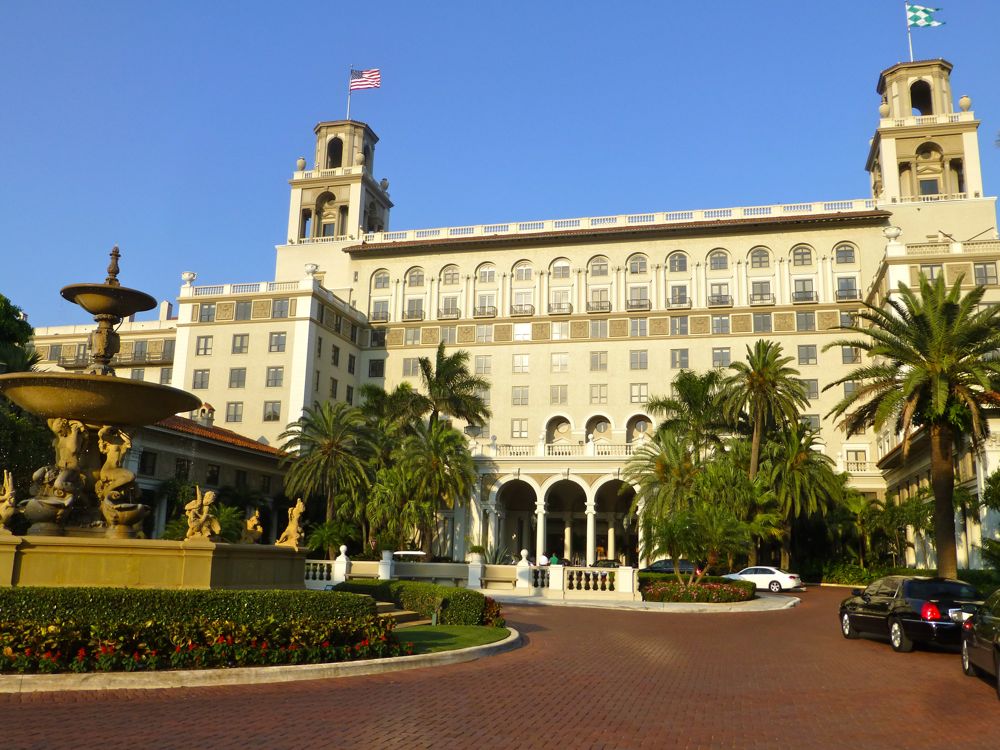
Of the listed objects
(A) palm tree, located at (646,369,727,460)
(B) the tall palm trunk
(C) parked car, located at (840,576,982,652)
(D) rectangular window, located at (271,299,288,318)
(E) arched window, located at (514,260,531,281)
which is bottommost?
(C) parked car, located at (840,576,982,652)

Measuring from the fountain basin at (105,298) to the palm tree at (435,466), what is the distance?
32.4m

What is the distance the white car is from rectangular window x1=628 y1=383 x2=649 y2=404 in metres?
25.1

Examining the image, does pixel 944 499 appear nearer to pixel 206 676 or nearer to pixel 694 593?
pixel 694 593

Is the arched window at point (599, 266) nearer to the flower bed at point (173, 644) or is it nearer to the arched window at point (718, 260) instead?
the arched window at point (718, 260)

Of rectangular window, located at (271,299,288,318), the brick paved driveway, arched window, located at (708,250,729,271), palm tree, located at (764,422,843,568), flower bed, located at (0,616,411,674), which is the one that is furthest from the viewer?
arched window, located at (708,250,729,271)

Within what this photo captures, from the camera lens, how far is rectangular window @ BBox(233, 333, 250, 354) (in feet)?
222

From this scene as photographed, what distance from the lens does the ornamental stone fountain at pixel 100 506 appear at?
47.1 ft

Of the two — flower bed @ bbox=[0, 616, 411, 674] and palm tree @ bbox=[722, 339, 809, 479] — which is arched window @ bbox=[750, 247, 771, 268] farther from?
flower bed @ bbox=[0, 616, 411, 674]

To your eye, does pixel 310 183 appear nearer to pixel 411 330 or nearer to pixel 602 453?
pixel 411 330

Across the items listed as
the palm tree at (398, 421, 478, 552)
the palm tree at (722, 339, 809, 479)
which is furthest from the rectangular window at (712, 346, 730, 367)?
the palm tree at (398, 421, 478, 552)

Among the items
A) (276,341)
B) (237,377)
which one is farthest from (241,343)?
(276,341)

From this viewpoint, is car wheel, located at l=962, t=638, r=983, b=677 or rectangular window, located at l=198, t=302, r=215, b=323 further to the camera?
rectangular window, located at l=198, t=302, r=215, b=323

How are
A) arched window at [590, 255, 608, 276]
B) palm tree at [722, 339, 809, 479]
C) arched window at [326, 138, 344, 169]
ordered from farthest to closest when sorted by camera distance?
arched window at [326, 138, 344, 169], arched window at [590, 255, 608, 276], palm tree at [722, 339, 809, 479]

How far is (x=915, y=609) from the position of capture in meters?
17.3
